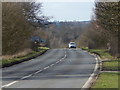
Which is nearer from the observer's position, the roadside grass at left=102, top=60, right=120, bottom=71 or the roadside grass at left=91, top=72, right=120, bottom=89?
the roadside grass at left=91, top=72, right=120, bottom=89

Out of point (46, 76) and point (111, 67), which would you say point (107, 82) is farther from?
point (111, 67)

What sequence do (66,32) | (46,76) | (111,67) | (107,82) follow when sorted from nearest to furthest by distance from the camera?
1. (107,82)
2. (46,76)
3. (111,67)
4. (66,32)

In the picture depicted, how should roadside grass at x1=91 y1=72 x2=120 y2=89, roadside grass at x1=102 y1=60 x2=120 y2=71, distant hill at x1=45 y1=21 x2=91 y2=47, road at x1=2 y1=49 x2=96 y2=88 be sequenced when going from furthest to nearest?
distant hill at x1=45 y1=21 x2=91 y2=47 < roadside grass at x1=102 y1=60 x2=120 y2=71 < road at x1=2 y1=49 x2=96 y2=88 < roadside grass at x1=91 y1=72 x2=120 y2=89

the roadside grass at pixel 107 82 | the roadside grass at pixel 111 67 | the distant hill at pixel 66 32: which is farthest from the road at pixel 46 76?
the distant hill at pixel 66 32

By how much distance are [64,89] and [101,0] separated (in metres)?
13.3

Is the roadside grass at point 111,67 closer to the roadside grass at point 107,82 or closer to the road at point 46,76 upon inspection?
the road at point 46,76

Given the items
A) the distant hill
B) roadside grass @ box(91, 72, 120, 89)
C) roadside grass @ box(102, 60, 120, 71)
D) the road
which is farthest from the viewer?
the distant hill

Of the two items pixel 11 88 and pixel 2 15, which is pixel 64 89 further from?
pixel 2 15

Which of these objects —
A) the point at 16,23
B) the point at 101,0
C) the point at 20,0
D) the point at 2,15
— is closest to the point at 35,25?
the point at 20,0

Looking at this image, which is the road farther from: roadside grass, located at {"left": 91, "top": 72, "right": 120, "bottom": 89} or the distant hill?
the distant hill

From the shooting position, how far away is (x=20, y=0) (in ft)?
172

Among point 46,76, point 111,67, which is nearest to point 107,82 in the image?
point 46,76

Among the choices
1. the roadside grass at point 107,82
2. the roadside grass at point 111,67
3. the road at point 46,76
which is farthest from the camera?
the roadside grass at point 111,67

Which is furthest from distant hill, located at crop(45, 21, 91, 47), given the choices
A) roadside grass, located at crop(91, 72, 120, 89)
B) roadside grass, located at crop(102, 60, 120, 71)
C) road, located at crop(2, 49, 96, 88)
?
roadside grass, located at crop(91, 72, 120, 89)
